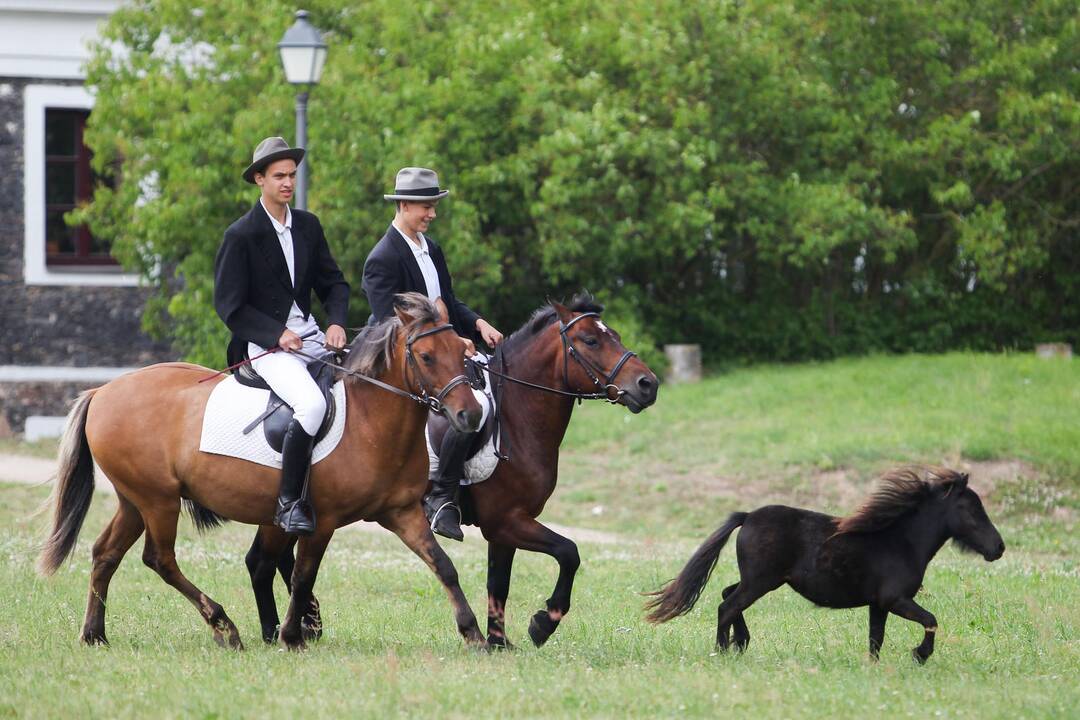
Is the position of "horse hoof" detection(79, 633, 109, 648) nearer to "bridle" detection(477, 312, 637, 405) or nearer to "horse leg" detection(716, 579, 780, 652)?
"bridle" detection(477, 312, 637, 405)

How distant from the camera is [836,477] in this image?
54.6ft

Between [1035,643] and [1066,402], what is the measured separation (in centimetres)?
1016

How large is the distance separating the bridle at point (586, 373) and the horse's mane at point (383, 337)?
84 centimetres

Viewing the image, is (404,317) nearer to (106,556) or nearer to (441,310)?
(441,310)

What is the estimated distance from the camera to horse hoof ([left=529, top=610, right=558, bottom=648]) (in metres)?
8.55

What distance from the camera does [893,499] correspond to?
833 cm

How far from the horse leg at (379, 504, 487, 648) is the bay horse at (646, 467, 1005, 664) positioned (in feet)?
3.58

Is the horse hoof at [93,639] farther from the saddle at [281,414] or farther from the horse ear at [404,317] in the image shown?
the horse ear at [404,317]

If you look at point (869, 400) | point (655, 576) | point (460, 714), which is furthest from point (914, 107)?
point (460, 714)

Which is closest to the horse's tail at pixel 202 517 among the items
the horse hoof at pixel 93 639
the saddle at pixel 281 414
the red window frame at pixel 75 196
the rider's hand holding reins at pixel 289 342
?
the horse hoof at pixel 93 639

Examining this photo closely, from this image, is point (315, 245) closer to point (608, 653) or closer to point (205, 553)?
point (608, 653)

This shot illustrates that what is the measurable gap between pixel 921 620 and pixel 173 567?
164 inches

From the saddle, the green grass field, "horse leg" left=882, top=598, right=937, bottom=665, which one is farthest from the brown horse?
"horse leg" left=882, top=598, right=937, bottom=665

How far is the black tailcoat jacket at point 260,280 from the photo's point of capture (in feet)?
28.5
